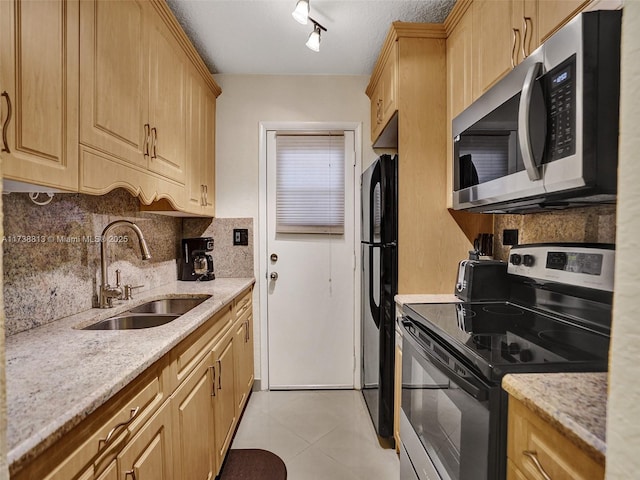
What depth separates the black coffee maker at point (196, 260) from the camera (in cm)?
259

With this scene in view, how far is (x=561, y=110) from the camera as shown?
0.98m

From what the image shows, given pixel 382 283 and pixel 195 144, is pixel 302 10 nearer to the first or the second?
pixel 195 144

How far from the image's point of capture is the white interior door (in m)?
2.86

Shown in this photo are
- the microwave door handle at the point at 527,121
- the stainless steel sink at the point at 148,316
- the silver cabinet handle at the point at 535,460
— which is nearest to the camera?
the silver cabinet handle at the point at 535,460

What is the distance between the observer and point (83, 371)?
2.85 feet

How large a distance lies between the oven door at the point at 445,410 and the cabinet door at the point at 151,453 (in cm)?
89

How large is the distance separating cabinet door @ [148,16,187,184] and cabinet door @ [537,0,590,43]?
161cm

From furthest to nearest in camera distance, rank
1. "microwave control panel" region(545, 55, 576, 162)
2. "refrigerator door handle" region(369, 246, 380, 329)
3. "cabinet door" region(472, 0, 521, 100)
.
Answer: "refrigerator door handle" region(369, 246, 380, 329)
"cabinet door" region(472, 0, 521, 100)
"microwave control panel" region(545, 55, 576, 162)

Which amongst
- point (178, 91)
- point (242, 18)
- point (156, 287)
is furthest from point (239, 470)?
point (242, 18)

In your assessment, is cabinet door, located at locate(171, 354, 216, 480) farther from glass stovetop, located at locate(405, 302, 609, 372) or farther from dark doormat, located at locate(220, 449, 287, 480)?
glass stovetop, located at locate(405, 302, 609, 372)

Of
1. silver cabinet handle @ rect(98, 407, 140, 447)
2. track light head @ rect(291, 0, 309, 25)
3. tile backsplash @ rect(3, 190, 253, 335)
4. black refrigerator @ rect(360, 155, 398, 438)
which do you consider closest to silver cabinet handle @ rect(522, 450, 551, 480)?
silver cabinet handle @ rect(98, 407, 140, 447)

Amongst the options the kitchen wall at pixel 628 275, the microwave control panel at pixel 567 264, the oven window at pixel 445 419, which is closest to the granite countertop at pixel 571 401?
the oven window at pixel 445 419

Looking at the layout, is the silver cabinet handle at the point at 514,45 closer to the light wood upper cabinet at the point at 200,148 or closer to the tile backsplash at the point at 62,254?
the light wood upper cabinet at the point at 200,148

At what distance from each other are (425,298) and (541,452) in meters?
1.15
